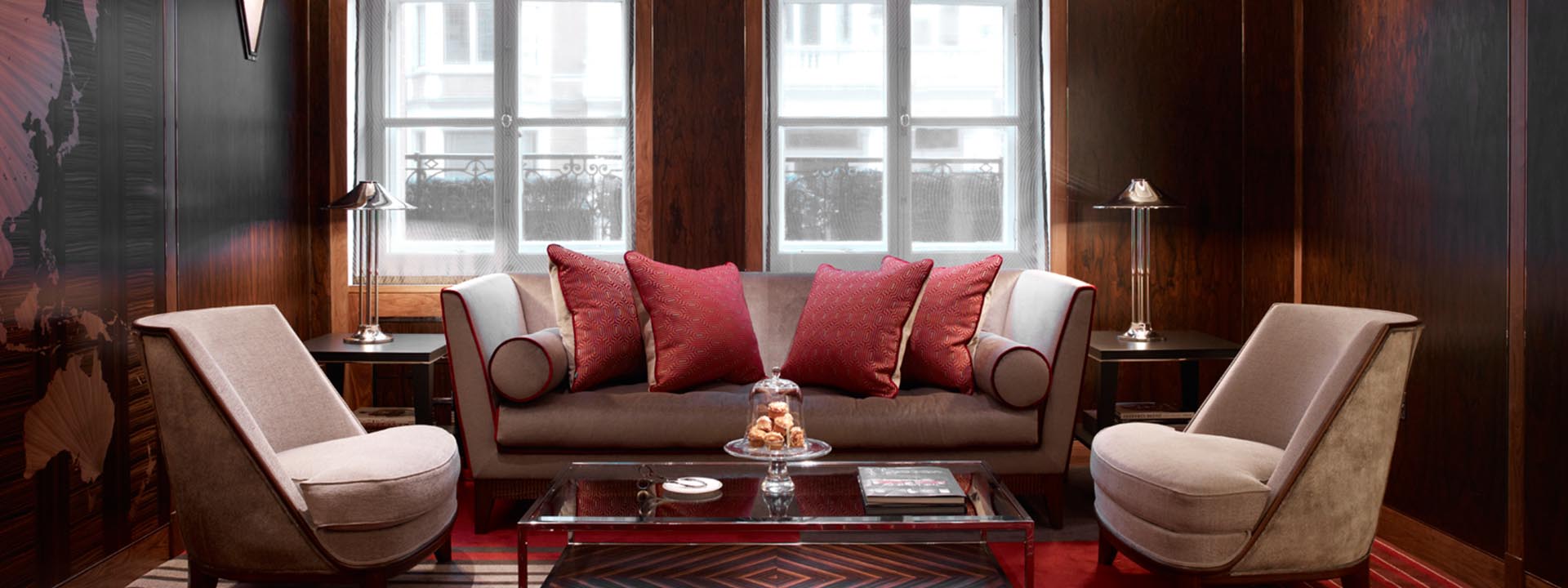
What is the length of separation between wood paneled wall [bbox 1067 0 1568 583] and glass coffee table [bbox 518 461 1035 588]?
135 centimetres

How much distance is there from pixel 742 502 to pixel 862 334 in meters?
1.04

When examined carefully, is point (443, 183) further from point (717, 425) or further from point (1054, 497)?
point (1054, 497)

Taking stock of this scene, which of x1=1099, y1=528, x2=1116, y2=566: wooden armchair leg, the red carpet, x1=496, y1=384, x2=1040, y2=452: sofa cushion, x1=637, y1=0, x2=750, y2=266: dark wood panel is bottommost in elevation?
the red carpet

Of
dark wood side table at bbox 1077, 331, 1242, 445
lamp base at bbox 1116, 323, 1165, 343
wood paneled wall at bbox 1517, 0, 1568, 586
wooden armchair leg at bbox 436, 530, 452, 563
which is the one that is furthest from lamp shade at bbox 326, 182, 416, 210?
wood paneled wall at bbox 1517, 0, 1568, 586

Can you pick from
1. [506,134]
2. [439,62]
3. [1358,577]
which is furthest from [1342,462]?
[439,62]

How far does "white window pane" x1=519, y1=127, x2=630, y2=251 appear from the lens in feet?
13.0

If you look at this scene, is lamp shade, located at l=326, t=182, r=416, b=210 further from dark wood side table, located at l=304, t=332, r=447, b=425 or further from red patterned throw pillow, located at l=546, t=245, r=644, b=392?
red patterned throw pillow, located at l=546, t=245, r=644, b=392

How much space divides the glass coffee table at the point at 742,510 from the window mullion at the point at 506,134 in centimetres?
179

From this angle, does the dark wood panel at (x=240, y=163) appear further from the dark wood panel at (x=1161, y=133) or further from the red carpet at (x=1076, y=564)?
the dark wood panel at (x=1161, y=133)

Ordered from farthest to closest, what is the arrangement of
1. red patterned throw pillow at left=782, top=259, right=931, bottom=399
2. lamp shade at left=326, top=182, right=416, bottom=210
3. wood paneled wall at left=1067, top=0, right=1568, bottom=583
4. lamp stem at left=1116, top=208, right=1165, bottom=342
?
lamp stem at left=1116, top=208, right=1165, bottom=342 < lamp shade at left=326, top=182, right=416, bottom=210 < red patterned throw pillow at left=782, top=259, right=931, bottom=399 < wood paneled wall at left=1067, top=0, right=1568, bottom=583

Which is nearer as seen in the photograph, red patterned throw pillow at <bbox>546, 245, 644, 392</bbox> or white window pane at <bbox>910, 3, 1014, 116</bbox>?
red patterned throw pillow at <bbox>546, 245, 644, 392</bbox>

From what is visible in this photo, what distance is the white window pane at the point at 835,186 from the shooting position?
402cm

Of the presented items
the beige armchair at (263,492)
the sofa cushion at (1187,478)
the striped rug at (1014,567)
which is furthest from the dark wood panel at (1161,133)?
the beige armchair at (263,492)

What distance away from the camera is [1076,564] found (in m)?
2.64
